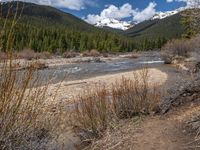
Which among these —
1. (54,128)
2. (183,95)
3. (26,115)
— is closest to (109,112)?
(183,95)

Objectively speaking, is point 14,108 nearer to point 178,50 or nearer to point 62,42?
point 178,50

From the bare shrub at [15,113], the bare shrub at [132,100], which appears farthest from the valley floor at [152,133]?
the bare shrub at [15,113]

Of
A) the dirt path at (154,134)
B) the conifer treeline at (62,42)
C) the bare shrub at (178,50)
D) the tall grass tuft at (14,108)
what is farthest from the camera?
the conifer treeline at (62,42)

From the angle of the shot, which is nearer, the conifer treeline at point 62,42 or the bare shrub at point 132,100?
the bare shrub at point 132,100

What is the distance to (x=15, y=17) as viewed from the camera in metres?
3.89

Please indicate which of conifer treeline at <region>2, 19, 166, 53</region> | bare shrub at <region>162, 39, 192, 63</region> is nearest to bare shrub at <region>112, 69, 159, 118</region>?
bare shrub at <region>162, 39, 192, 63</region>

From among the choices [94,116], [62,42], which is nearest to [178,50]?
[62,42]

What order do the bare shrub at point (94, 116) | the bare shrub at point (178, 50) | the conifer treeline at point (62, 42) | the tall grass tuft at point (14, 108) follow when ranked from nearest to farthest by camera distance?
1. the tall grass tuft at point (14, 108)
2. the bare shrub at point (94, 116)
3. the bare shrub at point (178, 50)
4. the conifer treeline at point (62, 42)

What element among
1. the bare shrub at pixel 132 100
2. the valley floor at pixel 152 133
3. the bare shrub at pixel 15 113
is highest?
the bare shrub at pixel 15 113

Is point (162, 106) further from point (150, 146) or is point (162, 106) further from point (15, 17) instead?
point (15, 17)

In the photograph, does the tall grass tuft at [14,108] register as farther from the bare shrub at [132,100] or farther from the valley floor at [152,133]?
the bare shrub at [132,100]

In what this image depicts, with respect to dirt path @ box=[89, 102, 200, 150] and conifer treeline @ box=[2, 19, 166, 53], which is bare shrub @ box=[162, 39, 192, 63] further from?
dirt path @ box=[89, 102, 200, 150]

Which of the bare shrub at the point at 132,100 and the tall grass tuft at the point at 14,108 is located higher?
the tall grass tuft at the point at 14,108

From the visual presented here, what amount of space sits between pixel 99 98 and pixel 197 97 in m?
2.76
